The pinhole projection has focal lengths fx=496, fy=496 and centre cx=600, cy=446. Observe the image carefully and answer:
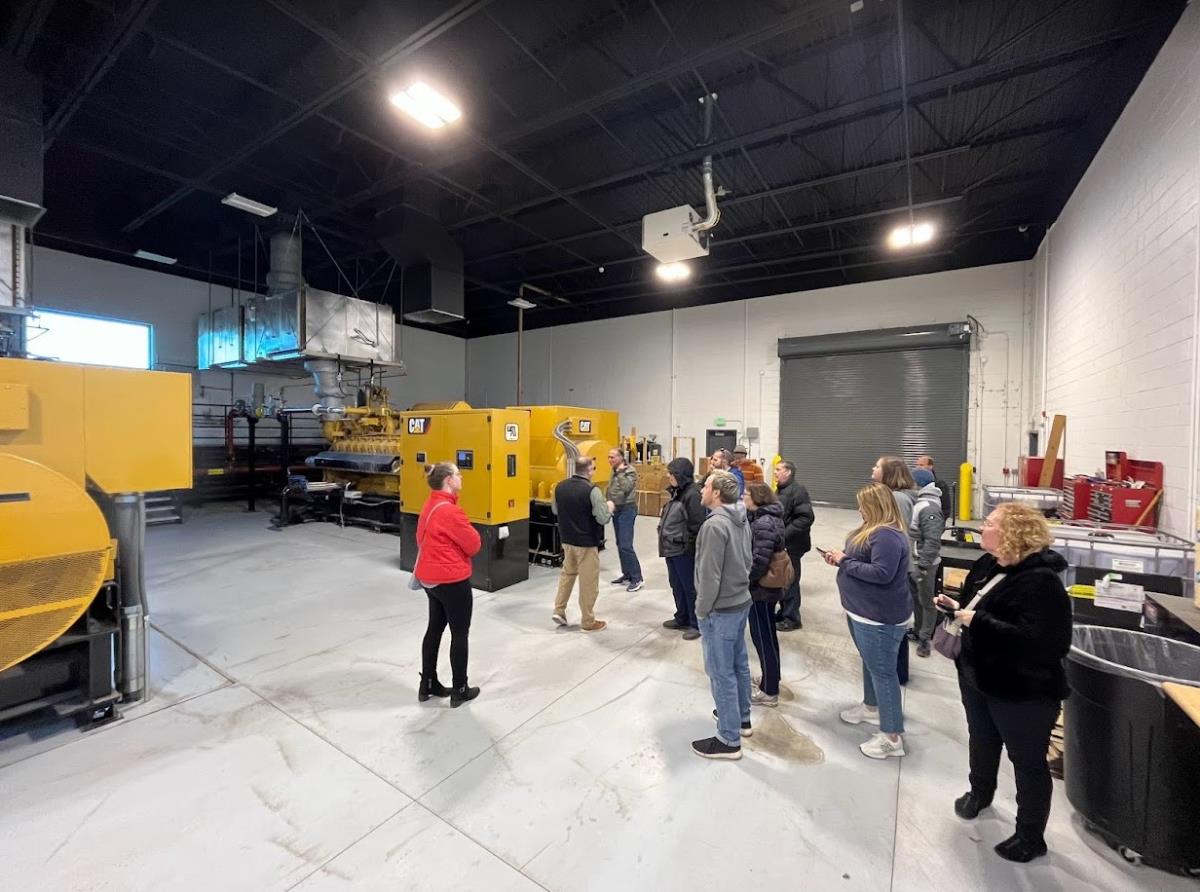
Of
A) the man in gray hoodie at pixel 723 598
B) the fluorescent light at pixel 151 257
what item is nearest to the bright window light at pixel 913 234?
the man in gray hoodie at pixel 723 598

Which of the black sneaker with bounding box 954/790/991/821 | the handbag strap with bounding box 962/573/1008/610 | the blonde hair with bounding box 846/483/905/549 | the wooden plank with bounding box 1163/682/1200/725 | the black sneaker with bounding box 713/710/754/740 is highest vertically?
the blonde hair with bounding box 846/483/905/549

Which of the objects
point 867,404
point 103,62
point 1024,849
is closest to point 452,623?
point 1024,849

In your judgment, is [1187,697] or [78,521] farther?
[78,521]

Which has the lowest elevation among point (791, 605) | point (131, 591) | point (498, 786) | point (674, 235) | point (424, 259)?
point (498, 786)

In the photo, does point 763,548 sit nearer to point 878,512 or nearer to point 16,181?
point 878,512

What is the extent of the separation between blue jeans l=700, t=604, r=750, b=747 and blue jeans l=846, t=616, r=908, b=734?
0.61 metres

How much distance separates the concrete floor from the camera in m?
1.92

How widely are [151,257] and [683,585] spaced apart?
11.5 metres

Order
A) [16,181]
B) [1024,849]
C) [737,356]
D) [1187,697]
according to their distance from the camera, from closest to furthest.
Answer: [1187,697]
[1024,849]
[16,181]
[737,356]

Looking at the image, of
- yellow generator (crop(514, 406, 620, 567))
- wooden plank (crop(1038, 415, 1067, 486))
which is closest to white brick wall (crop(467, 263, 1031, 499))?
wooden plank (crop(1038, 415, 1067, 486))

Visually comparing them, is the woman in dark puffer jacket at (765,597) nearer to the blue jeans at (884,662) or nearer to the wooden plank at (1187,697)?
the blue jeans at (884,662)

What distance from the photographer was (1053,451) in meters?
6.13

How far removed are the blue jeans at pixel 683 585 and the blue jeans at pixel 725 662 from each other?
148cm

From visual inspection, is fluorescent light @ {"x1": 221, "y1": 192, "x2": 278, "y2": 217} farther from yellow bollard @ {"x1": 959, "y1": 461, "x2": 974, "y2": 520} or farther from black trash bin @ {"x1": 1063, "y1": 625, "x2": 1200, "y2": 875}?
yellow bollard @ {"x1": 959, "y1": 461, "x2": 974, "y2": 520}
